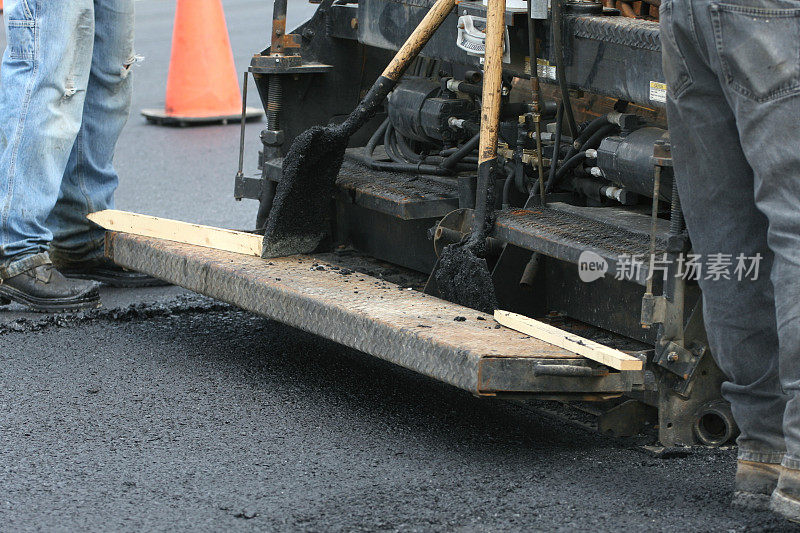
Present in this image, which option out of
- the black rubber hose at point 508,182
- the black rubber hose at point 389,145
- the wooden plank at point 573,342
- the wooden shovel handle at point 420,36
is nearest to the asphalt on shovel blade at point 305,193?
the wooden shovel handle at point 420,36

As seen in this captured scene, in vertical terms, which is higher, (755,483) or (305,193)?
(305,193)

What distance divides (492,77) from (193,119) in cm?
547

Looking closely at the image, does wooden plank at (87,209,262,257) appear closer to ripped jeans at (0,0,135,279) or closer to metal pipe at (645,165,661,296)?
ripped jeans at (0,0,135,279)

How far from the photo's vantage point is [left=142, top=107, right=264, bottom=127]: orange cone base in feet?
28.7

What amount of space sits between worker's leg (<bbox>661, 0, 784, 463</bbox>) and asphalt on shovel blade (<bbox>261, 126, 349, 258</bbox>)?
1.42 metres

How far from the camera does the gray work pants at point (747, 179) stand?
2.53 m

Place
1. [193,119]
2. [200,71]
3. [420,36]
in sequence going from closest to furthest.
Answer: [420,36]
[200,71]
[193,119]

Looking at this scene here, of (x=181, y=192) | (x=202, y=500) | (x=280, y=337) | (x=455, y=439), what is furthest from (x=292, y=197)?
(x=181, y=192)

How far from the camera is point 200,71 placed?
8625 millimetres

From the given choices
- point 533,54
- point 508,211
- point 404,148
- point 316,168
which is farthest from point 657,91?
point 404,148

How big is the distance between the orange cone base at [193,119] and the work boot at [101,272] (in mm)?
3737

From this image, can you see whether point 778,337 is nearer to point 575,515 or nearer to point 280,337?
point 575,515

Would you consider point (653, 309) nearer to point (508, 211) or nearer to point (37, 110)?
point (508, 211)

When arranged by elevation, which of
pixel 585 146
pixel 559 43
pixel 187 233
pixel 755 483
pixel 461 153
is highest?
pixel 559 43
